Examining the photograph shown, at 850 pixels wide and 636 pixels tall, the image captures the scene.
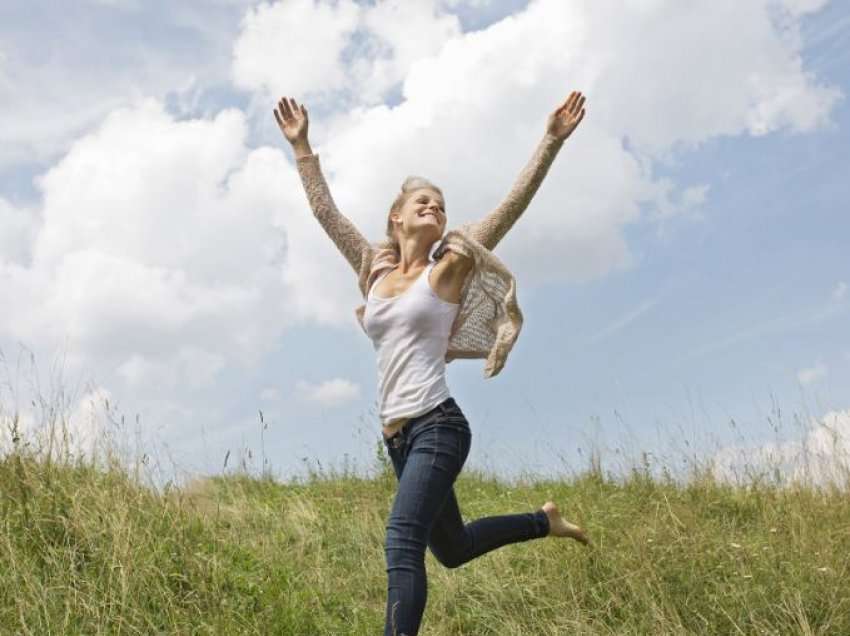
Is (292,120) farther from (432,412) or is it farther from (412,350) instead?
(432,412)

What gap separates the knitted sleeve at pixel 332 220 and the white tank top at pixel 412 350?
0.59 meters

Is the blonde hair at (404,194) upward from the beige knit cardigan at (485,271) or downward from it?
upward

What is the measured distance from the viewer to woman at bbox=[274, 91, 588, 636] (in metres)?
3.46

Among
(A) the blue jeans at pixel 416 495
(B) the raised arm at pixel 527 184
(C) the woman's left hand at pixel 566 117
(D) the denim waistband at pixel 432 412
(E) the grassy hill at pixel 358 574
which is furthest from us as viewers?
(E) the grassy hill at pixel 358 574

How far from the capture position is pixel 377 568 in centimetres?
637

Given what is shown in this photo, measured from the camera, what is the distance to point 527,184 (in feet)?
13.4

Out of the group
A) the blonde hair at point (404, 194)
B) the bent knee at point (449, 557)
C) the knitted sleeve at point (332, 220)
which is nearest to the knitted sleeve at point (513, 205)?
the blonde hair at point (404, 194)

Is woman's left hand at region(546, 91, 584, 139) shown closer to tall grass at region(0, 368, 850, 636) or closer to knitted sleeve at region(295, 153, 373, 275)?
knitted sleeve at region(295, 153, 373, 275)

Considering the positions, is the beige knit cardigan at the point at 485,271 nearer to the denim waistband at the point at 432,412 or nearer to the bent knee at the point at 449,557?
the denim waistband at the point at 432,412

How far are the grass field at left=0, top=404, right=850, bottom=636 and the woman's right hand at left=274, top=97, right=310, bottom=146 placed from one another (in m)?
2.51

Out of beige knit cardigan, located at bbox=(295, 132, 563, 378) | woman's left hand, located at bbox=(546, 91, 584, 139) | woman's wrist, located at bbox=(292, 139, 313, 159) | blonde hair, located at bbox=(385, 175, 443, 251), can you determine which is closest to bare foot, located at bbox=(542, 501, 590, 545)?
beige knit cardigan, located at bbox=(295, 132, 563, 378)

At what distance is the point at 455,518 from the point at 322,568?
258cm

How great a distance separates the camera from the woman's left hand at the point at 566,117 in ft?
13.9

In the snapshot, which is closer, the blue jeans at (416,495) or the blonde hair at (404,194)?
the blue jeans at (416,495)
